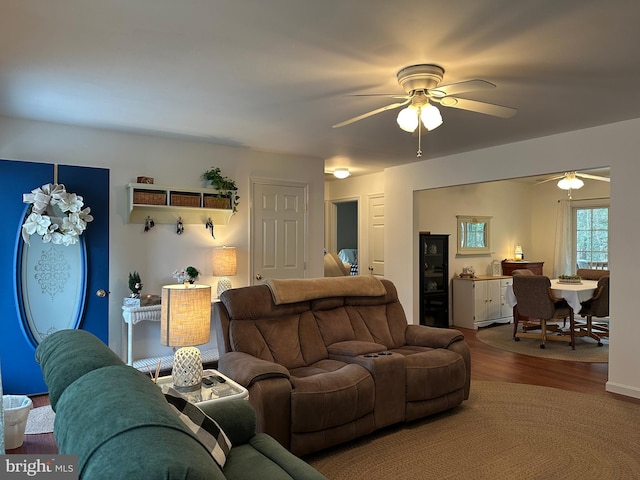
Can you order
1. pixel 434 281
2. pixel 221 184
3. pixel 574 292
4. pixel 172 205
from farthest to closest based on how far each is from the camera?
pixel 434 281 < pixel 574 292 < pixel 221 184 < pixel 172 205

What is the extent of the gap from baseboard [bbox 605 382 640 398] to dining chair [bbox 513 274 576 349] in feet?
5.61

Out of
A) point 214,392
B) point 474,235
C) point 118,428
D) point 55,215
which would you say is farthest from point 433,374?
point 474,235

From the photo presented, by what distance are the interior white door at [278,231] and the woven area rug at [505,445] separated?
2638 mm

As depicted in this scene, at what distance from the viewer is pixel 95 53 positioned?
8.58ft

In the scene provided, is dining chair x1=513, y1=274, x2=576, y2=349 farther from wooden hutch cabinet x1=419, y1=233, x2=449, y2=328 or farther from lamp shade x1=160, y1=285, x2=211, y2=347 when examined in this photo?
lamp shade x1=160, y1=285, x2=211, y2=347

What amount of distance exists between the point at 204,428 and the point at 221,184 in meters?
3.52

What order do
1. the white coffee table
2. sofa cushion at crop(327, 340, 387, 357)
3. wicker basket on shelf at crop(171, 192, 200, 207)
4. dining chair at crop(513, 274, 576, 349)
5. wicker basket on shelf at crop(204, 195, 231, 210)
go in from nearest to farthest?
the white coffee table, sofa cushion at crop(327, 340, 387, 357), wicker basket on shelf at crop(171, 192, 200, 207), wicker basket on shelf at crop(204, 195, 231, 210), dining chair at crop(513, 274, 576, 349)

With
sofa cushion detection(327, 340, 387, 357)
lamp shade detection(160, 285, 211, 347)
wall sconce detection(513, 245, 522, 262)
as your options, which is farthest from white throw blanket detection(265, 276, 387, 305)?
wall sconce detection(513, 245, 522, 262)

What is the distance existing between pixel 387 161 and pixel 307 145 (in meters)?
1.43

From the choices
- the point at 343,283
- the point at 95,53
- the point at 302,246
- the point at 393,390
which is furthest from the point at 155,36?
the point at 302,246

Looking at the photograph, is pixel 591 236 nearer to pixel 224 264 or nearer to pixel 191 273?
pixel 224 264

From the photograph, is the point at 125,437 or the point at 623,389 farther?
the point at 623,389

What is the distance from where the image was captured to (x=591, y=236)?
8109 millimetres

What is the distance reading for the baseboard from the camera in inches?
158
